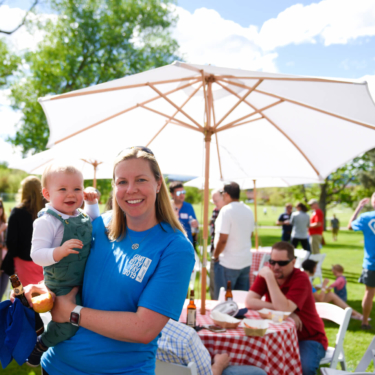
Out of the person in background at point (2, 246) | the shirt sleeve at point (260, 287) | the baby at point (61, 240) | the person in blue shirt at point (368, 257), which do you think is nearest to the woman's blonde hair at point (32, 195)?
the person in background at point (2, 246)

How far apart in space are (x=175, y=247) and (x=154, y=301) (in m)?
0.24

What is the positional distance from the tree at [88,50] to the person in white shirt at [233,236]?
44.6ft

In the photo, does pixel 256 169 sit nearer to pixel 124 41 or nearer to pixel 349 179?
pixel 124 41

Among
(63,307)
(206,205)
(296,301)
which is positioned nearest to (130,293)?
(63,307)

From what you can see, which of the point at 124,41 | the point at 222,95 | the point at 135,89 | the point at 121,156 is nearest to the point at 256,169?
the point at 222,95

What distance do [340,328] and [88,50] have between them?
18130 millimetres

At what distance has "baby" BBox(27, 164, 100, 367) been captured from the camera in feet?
5.33

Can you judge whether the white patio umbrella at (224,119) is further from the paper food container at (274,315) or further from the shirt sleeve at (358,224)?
the shirt sleeve at (358,224)

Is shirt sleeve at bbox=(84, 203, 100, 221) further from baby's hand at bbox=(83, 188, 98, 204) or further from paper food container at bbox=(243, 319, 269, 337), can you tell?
paper food container at bbox=(243, 319, 269, 337)

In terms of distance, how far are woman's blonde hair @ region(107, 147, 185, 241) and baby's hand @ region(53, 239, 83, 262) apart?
0.55 ft

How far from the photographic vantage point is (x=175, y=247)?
5.07 feet

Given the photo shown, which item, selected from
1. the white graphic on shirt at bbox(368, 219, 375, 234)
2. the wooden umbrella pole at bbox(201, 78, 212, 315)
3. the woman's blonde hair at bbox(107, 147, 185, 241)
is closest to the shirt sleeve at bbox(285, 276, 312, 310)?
the wooden umbrella pole at bbox(201, 78, 212, 315)

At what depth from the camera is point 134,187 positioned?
161 cm

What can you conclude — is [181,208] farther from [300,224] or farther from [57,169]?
[300,224]
